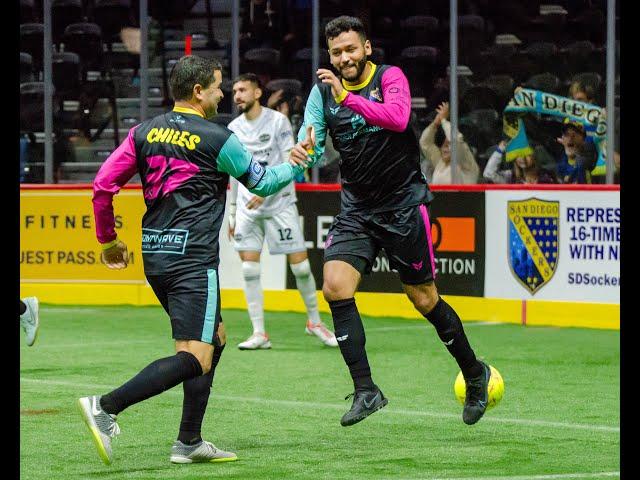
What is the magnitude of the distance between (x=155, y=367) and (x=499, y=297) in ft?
26.6

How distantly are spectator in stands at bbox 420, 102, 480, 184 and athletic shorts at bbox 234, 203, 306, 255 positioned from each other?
3286 millimetres

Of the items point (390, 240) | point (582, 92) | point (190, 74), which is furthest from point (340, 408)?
point (582, 92)

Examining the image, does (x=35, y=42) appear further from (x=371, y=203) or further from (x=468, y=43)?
(x=371, y=203)

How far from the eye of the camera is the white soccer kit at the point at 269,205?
1334 cm

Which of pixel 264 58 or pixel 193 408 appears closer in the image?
pixel 193 408

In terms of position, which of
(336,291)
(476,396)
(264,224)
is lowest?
(476,396)

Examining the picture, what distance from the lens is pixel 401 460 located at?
7.80 metres

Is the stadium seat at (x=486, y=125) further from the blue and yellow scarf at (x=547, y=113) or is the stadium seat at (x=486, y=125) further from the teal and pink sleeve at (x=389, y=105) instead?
the teal and pink sleeve at (x=389, y=105)

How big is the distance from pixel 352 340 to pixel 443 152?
8378 mm

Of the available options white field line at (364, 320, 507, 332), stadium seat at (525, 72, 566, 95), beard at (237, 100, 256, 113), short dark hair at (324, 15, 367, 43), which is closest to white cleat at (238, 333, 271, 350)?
white field line at (364, 320, 507, 332)

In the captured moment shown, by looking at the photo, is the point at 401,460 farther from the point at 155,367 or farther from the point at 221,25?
the point at 221,25

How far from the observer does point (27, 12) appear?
1961 centimetres

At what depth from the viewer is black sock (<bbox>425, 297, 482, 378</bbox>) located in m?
8.74

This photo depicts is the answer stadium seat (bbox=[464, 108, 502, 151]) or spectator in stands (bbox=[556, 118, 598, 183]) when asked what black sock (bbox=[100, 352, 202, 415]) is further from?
stadium seat (bbox=[464, 108, 502, 151])
